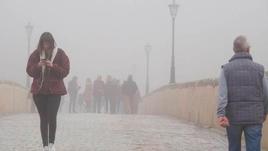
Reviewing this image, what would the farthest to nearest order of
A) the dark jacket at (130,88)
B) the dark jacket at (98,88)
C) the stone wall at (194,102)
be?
1. the dark jacket at (98,88)
2. the dark jacket at (130,88)
3. the stone wall at (194,102)

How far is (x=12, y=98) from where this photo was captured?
22.1m

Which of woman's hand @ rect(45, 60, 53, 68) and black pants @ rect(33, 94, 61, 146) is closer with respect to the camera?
woman's hand @ rect(45, 60, 53, 68)

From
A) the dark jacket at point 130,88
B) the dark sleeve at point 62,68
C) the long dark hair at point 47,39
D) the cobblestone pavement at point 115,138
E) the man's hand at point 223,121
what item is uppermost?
the dark jacket at point 130,88

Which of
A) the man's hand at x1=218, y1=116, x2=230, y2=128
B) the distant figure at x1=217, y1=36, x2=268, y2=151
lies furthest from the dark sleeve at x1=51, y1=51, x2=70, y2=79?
the man's hand at x1=218, y1=116, x2=230, y2=128

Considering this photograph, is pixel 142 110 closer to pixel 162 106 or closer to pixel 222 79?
pixel 162 106

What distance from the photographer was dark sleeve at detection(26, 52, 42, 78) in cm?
889

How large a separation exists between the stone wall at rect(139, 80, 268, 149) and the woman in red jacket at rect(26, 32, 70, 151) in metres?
3.44

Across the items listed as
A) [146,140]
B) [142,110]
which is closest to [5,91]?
[146,140]

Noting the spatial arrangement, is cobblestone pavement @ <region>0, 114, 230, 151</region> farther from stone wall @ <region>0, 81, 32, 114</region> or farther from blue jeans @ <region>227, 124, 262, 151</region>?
stone wall @ <region>0, 81, 32, 114</region>

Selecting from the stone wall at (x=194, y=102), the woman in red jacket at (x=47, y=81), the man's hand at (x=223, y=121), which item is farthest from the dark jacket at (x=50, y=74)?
the stone wall at (x=194, y=102)

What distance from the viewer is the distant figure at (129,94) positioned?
27688mm

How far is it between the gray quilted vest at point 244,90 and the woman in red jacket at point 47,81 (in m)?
2.47

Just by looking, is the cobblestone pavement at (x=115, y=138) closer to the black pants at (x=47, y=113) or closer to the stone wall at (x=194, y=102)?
the stone wall at (x=194, y=102)

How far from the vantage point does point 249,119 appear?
7.07 m
